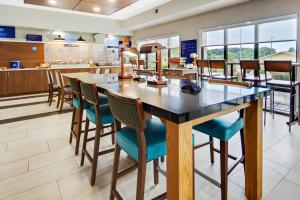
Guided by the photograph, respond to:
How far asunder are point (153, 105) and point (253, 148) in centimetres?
97

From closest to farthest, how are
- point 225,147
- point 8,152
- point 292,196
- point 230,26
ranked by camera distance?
1. point 225,147
2. point 292,196
3. point 8,152
4. point 230,26

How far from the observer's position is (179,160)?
1149 millimetres

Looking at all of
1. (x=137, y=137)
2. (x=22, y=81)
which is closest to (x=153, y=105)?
(x=137, y=137)

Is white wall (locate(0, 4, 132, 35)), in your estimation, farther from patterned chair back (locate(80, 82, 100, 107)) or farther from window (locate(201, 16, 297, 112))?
patterned chair back (locate(80, 82, 100, 107))

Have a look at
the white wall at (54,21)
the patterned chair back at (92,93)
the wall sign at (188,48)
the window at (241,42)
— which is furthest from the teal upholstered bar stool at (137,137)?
the white wall at (54,21)

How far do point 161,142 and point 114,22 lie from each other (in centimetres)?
887

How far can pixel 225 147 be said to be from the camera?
1627mm

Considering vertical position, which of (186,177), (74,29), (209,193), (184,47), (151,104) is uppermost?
(74,29)

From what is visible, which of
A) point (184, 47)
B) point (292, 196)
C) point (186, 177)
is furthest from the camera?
point (184, 47)

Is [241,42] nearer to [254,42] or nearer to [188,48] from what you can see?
[254,42]

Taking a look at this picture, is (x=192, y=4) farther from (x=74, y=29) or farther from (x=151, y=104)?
(x=151, y=104)

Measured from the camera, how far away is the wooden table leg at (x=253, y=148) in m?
1.61

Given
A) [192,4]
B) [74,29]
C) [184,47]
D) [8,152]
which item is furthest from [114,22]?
[8,152]

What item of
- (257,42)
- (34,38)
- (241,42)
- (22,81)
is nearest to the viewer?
(257,42)
